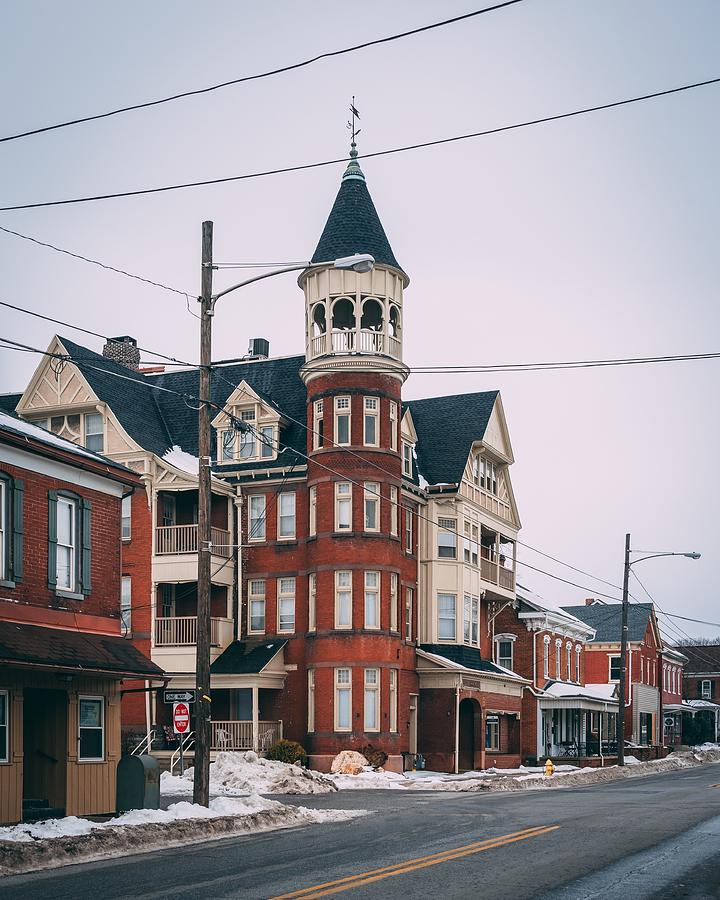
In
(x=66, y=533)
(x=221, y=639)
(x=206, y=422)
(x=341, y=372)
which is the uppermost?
(x=341, y=372)

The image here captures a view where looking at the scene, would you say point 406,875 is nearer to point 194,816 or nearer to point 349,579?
point 194,816

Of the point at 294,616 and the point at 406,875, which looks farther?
the point at 294,616

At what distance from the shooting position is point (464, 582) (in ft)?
169

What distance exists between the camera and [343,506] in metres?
46.4

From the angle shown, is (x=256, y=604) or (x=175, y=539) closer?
(x=175, y=539)

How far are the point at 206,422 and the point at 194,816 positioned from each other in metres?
7.54

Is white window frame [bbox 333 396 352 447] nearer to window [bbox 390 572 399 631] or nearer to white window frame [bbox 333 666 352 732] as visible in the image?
window [bbox 390 572 399 631]

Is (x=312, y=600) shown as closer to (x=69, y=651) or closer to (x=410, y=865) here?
(x=69, y=651)

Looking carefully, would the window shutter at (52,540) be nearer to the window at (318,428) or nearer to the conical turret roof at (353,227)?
the window at (318,428)

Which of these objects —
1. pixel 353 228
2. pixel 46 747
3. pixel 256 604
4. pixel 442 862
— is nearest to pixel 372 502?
pixel 256 604

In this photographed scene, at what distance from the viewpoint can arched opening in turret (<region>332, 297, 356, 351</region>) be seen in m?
46.9

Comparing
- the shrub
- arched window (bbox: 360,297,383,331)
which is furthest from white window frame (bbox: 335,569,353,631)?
arched window (bbox: 360,297,383,331)

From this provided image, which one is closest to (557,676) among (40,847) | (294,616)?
(294,616)

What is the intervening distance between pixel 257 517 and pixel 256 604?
3.38m
